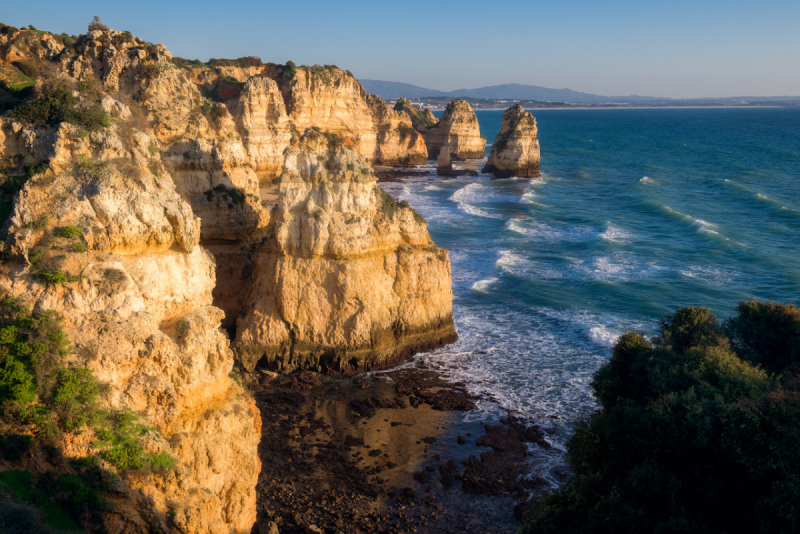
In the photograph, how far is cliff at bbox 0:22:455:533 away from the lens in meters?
11.0

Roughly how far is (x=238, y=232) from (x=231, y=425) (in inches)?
549

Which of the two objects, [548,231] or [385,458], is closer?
[385,458]

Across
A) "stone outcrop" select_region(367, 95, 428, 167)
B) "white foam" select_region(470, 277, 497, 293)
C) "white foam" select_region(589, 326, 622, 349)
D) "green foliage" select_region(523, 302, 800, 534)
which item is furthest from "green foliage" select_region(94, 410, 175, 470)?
"stone outcrop" select_region(367, 95, 428, 167)

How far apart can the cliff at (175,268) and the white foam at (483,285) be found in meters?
9.23

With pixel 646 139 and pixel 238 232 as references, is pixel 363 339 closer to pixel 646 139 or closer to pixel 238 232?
pixel 238 232

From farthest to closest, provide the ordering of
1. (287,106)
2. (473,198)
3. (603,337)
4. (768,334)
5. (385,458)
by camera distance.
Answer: (473,198)
(287,106)
(603,337)
(385,458)
(768,334)

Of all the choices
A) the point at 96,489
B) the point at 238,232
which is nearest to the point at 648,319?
the point at 238,232

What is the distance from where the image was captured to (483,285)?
37.1 meters

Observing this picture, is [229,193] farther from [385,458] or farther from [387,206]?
[385,458]

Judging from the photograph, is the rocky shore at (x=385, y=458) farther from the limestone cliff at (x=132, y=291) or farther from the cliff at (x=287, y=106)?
the cliff at (x=287, y=106)

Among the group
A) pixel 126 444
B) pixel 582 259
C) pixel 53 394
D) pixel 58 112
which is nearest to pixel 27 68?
pixel 58 112

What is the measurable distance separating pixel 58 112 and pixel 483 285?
90.1 feet

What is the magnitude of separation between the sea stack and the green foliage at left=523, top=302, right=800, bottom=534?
85.4m

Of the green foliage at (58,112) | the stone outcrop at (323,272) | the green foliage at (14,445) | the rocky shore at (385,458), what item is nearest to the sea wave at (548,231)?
the stone outcrop at (323,272)
